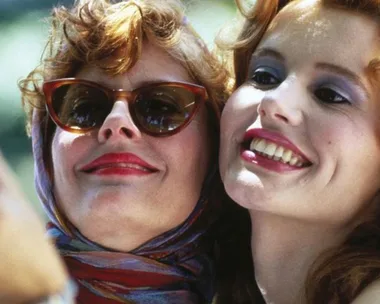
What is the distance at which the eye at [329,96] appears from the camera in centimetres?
103

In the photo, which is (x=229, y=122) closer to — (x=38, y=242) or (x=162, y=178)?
(x=162, y=178)

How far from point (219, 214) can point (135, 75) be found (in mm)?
296

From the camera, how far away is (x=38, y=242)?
55cm

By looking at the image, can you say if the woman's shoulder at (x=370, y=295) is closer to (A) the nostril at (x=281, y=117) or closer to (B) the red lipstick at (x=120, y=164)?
(A) the nostril at (x=281, y=117)

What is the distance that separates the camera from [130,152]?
3.69 feet

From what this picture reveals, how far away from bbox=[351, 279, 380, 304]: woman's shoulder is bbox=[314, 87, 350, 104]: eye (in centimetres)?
26

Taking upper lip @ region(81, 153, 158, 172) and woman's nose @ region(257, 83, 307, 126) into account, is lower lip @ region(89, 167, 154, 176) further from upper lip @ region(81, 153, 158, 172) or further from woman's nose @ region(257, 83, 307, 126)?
woman's nose @ region(257, 83, 307, 126)

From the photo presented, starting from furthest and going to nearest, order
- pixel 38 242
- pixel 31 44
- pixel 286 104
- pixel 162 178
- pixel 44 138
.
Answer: pixel 31 44 → pixel 44 138 → pixel 162 178 → pixel 286 104 → pixel 38 242

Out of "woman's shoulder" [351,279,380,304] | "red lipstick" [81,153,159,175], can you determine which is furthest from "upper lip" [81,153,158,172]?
"woman's shoulder" [351,279,380,304]

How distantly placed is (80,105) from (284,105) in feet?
1.11

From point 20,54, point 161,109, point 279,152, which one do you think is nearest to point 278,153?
point 279,152

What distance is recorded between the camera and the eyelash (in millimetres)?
1036

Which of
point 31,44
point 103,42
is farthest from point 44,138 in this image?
point 31,44

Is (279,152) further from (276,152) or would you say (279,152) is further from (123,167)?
(123,167)
